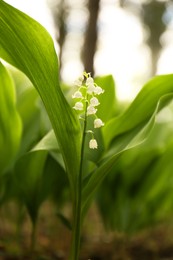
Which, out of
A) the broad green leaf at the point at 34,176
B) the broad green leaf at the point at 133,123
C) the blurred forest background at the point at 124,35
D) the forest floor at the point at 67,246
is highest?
the blurred forest background at the point at 124,35

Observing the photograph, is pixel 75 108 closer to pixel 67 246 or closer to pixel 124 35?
pixel 67 246

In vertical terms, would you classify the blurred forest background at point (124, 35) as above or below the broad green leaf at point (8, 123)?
above

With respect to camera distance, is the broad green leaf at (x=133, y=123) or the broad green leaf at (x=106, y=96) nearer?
the broad green leaf at (x=133, y=123)

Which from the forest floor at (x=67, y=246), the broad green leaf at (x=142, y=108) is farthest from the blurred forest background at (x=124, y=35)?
the broad green leaf at (x=142, y=108)

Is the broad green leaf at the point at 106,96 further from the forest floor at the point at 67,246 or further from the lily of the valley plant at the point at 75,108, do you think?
the forest floor at the point at 67,246

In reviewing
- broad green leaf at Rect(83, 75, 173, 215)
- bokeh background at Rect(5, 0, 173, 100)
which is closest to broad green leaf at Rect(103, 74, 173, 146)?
broad green leaf at Rect(83, 75, 173, 215)

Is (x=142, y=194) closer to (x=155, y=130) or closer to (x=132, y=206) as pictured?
(x=132, y=206)
